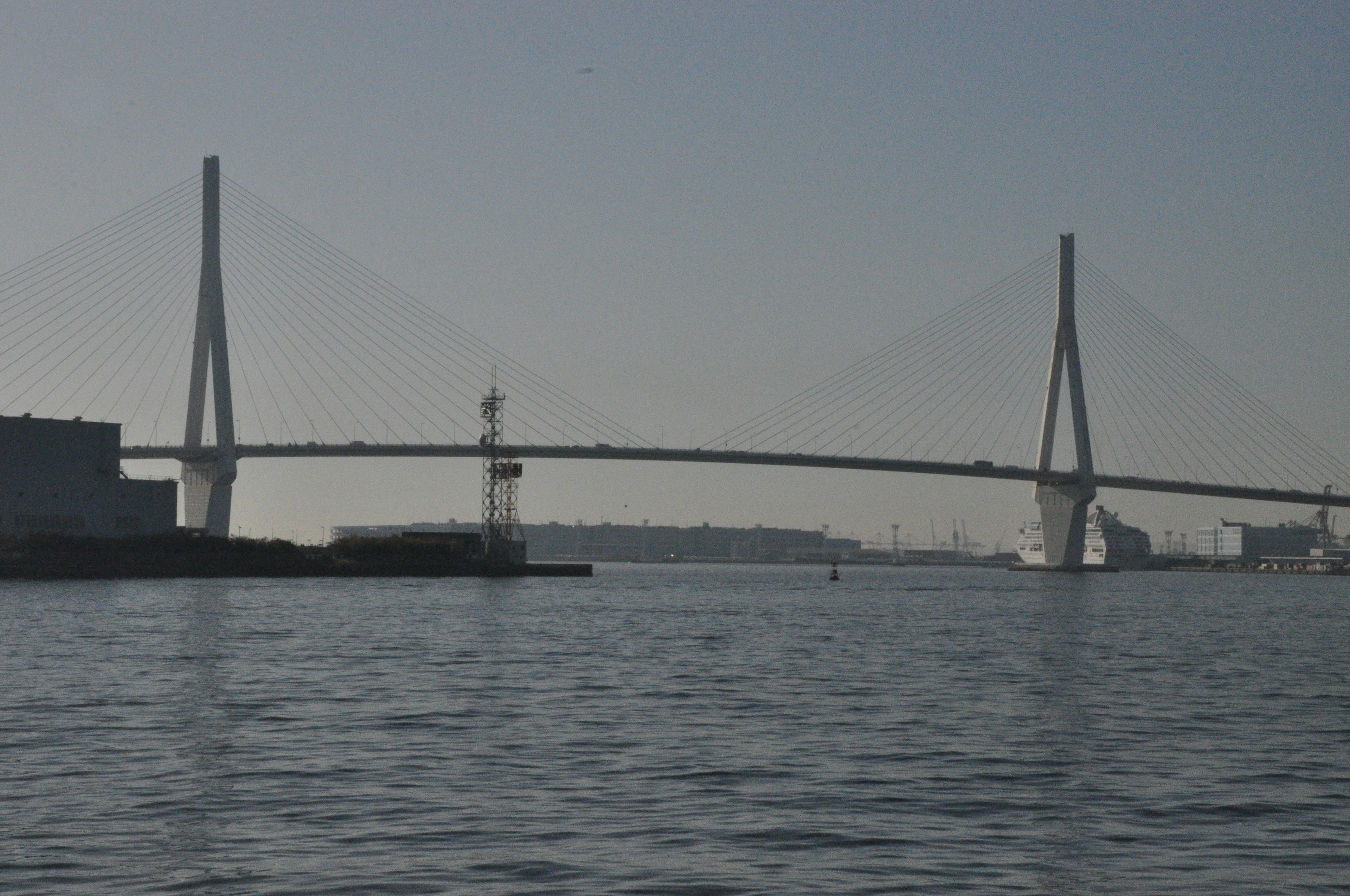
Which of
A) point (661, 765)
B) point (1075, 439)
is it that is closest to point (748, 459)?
point (1075, 439)

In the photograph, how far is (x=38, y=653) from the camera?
114 feet

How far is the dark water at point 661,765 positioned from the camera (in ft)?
43.3

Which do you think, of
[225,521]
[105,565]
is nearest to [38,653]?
[105,565]

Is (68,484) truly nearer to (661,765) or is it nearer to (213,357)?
(213,357)

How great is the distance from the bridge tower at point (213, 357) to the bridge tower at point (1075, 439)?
55.6 m

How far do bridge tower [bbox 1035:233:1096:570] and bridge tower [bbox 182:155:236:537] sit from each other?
5560 centimetres

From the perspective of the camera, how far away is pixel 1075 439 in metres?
119

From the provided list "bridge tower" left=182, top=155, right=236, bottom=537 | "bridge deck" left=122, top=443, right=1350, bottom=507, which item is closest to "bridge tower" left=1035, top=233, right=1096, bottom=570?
"bridge deck" left=122, top=443, right=1350, bottom=507

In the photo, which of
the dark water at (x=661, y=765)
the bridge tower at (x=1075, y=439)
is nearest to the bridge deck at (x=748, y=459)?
the bridge tower at (x=1075, y=439)

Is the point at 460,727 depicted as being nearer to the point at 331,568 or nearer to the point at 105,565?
the point at 105,565

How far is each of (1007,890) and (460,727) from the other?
36.2 ft

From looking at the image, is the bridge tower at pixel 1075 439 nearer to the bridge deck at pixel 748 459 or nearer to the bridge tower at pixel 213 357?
the bridge deck at pixel 748 459

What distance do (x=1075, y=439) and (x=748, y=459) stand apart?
79.9ft

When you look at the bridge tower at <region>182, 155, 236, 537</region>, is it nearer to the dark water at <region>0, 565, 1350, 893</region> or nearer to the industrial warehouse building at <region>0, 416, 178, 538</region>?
the industrial warehouse building at <region>0, 416, 178, 538</region>
